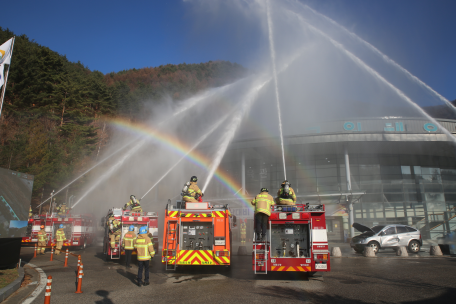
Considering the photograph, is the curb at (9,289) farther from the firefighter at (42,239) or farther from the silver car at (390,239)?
the silver car at (390,239)

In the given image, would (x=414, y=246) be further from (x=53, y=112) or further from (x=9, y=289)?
(x=53, y=112)

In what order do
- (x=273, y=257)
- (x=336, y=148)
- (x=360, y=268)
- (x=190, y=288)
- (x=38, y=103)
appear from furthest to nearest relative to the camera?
(x=38, y=103) → (x=336, y=148) → (x=360, y=268) → (x=273, y=257) → (x=190, y=288)

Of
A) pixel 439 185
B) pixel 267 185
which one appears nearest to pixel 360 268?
pixel 267 185

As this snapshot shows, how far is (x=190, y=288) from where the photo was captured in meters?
8.66

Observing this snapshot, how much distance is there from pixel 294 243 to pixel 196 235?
3.38 meters

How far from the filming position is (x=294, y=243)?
10164mm

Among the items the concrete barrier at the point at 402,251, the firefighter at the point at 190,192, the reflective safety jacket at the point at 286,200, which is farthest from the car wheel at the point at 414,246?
the firefighter at the point at 190,192

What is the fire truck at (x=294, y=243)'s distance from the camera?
9.46 m

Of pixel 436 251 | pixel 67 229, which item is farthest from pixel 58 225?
pixel 436 251

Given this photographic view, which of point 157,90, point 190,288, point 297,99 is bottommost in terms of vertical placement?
point 190,288

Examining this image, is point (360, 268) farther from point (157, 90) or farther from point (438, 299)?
point (157, 90)

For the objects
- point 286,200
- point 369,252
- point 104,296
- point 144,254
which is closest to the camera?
point 104,296

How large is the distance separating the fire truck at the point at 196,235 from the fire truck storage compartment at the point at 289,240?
157 centimetres

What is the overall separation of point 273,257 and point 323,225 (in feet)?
5.84
